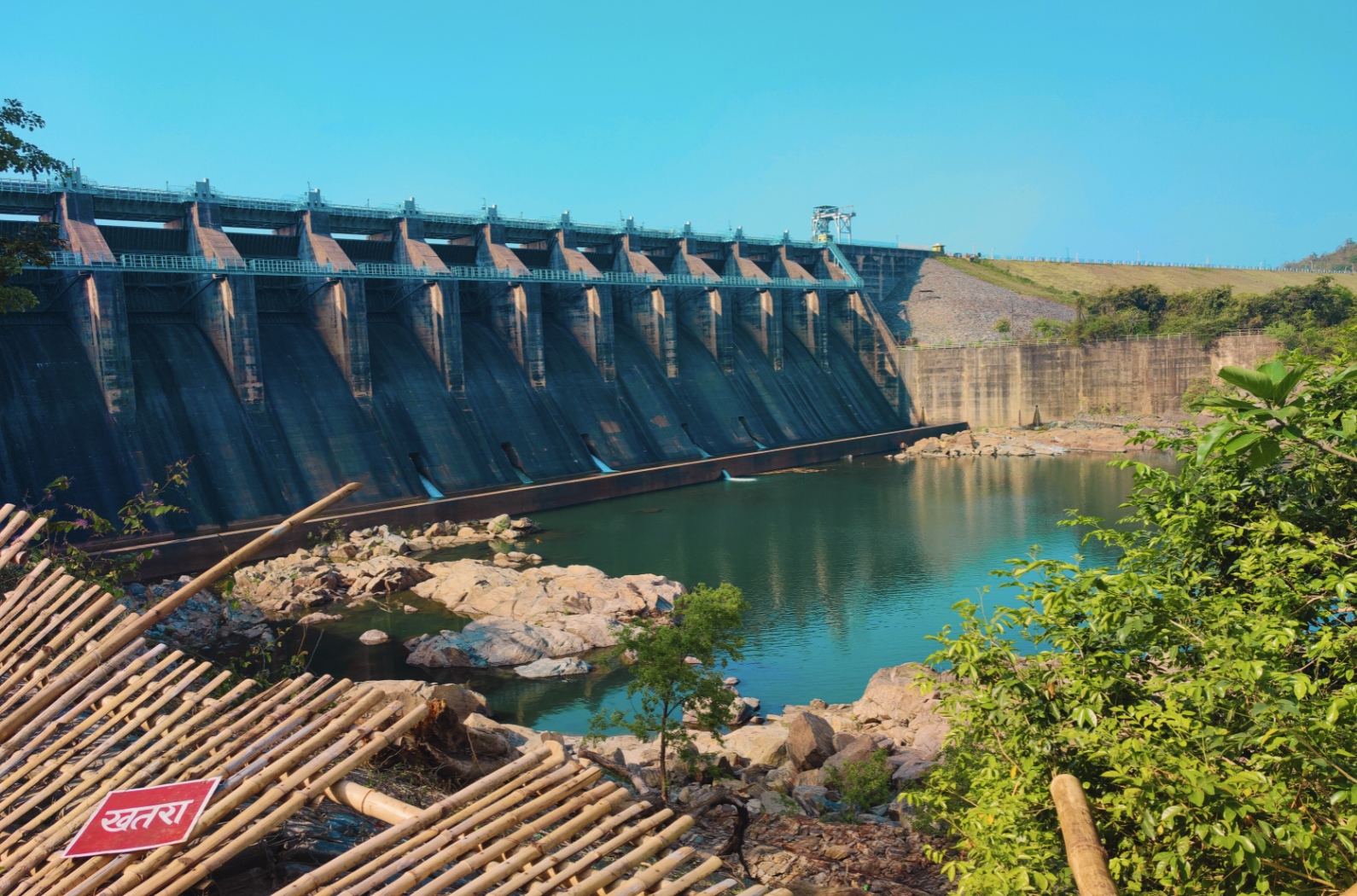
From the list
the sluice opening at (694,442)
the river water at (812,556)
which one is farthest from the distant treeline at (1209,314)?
the sluice opening at (694,442)

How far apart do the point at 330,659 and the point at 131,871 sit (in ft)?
51.0

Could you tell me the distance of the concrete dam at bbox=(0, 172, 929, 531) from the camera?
25766 millimetres

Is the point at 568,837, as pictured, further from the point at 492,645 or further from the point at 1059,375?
the point at 1059,375

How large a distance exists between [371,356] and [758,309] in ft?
66.9

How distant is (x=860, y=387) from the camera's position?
50.4m

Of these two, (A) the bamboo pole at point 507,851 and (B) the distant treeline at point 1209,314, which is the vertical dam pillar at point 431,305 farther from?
(B) the distant treeline at point 1209,314

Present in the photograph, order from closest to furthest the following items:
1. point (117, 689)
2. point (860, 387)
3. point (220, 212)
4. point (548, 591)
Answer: point (117, 689) → point (548, 591) → point (220, 212) → point (860, 387)

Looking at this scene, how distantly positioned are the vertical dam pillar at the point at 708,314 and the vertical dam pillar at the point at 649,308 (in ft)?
6.18

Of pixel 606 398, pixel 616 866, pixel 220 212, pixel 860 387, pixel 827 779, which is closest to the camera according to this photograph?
pixel 616 866

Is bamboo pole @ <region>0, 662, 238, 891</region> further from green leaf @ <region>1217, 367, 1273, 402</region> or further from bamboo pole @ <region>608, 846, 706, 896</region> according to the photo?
green leaf @ <region>1217, 367, 1273, 402</region>

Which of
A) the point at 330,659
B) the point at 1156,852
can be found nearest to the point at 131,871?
the point at 1156,852

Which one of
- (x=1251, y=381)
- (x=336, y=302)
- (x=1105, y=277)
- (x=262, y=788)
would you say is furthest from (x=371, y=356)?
(x=1105, y=277)

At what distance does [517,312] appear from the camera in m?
36.6

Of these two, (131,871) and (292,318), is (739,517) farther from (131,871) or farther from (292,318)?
(131,871)
